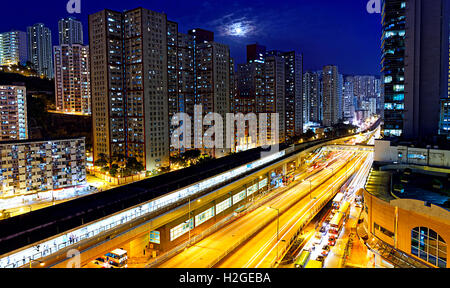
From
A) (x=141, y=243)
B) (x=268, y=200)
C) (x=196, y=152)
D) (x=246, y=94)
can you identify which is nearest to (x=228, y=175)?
(x=268, y=200)

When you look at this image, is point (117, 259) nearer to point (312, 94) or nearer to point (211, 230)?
point (211, 230)

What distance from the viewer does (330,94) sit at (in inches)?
3393

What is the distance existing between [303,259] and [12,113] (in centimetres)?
3424

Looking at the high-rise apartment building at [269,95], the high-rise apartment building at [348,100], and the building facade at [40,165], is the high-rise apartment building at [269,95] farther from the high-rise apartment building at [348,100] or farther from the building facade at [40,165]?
the high-rise apartment building at [348,100]

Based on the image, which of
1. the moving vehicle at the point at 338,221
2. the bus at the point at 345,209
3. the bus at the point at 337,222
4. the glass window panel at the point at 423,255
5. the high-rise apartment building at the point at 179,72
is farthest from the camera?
the high-rise apartment building at the point at 179,72

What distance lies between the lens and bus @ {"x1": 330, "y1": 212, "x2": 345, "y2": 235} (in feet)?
54.7

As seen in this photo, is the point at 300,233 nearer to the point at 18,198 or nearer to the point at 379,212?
the point at 379,212

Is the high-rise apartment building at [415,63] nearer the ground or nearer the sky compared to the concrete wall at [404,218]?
nearer the sky

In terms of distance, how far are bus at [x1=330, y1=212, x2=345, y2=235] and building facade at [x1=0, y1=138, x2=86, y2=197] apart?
900 inches

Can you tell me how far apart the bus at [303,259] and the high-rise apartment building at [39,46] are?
258 feet

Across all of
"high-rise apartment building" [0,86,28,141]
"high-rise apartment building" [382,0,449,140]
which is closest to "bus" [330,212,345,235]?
"high-rise apartment building" [382,0,449,140]

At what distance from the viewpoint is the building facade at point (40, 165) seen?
24891mm

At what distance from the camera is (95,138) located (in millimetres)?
36312

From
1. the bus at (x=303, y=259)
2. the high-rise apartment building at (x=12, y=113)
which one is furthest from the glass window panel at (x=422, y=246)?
the high-rise apartment building at (x=12, y=113)
